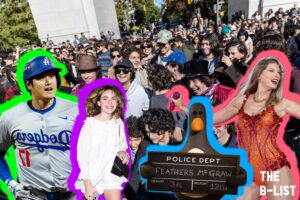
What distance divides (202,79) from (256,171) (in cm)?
65

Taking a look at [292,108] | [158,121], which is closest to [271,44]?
[292,108]

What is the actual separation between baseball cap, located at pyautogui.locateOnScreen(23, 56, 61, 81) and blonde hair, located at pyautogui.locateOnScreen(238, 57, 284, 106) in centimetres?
118

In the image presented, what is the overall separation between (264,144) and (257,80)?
1.19 ft

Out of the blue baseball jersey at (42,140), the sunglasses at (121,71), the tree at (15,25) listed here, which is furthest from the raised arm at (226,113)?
the tree at (15,25)

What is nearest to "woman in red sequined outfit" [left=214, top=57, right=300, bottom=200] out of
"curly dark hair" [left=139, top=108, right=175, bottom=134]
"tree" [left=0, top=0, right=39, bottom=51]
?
"curly dark hair" [left=139, top=108, right=175, bottom=134]

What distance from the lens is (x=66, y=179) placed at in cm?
196

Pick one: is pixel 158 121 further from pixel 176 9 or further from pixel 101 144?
pixel 176 9

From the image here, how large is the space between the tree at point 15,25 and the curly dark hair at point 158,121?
72.2ft

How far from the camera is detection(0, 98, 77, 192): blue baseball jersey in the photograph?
1867mm

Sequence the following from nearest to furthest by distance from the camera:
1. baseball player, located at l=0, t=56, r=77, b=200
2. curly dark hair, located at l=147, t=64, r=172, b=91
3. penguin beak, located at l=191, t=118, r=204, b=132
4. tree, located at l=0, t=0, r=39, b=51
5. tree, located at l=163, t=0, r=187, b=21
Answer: penguin beak, located at l=191, t=118, r=204, b=132 → baseball player, located at l=0, t=56, r=77, b=200 → curly dark hair, located at l=147, t=64, r=172, b=91 → tree, located at l=0, t=0, r=39, b=51 → tree, located at l=163, t=0, r=187, b=21

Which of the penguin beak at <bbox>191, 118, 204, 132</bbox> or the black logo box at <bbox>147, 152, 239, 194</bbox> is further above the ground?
the penguin beak at <bbox>191, 118, 204, 132</bbox>

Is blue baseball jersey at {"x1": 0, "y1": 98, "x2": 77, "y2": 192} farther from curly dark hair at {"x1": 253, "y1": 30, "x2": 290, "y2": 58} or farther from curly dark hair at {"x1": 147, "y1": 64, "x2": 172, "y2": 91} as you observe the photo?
curly dark hair at {"x1": 253, "y1": 30, "x2": 290, "y2": 58}

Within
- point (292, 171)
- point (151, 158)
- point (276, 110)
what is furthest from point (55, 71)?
point (292, 171)

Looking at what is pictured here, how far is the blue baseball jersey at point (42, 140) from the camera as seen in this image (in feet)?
6.13
